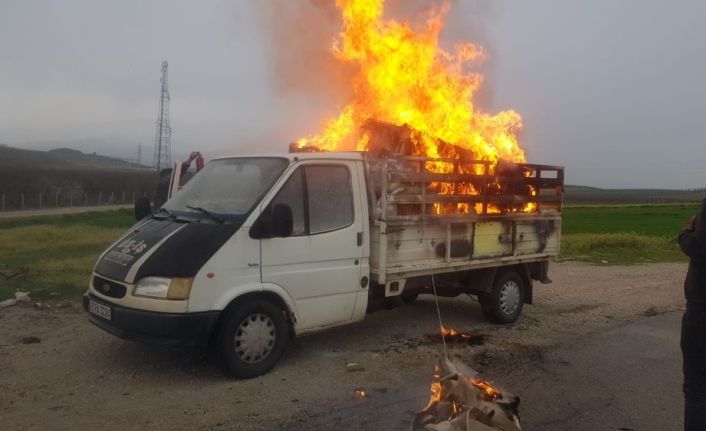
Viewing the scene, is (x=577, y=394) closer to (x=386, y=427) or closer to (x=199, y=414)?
(x=386, y=427)

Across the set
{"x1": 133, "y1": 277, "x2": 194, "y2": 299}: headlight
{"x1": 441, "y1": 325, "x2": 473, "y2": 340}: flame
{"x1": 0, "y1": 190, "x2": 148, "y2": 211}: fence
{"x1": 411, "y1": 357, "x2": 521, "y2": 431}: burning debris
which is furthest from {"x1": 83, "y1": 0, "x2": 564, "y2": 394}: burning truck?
{"x1": 0, "y1": 190, "x2": 148, "y2": 211}: fence

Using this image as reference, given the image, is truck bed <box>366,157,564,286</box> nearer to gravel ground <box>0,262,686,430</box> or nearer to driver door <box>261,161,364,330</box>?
driver door <box>261,161,364,330</box>

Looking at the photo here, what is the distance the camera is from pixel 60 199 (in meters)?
45.8


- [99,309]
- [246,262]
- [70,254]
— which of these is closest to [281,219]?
[246,262]

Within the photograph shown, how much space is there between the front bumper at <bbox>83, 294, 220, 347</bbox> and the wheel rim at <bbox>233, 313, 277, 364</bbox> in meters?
0.29

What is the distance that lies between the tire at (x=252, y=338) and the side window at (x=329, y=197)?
3.15ft

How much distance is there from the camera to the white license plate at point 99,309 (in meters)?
5.41

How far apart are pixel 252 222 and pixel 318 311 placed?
1196 mm

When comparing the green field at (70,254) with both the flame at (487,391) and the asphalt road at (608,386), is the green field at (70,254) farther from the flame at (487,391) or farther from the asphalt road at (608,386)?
the asphalt road at (608,386)

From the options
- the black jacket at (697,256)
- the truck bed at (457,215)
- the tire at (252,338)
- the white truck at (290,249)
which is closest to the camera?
the black jacket at (697,256)

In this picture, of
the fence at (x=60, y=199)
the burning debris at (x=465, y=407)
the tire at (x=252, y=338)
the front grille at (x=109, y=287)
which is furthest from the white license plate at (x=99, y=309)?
the fence at (x=60, y=199)

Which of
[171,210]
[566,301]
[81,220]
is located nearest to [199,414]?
[171,210]

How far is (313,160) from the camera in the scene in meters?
6.07

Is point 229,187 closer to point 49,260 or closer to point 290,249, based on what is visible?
point 290,249
